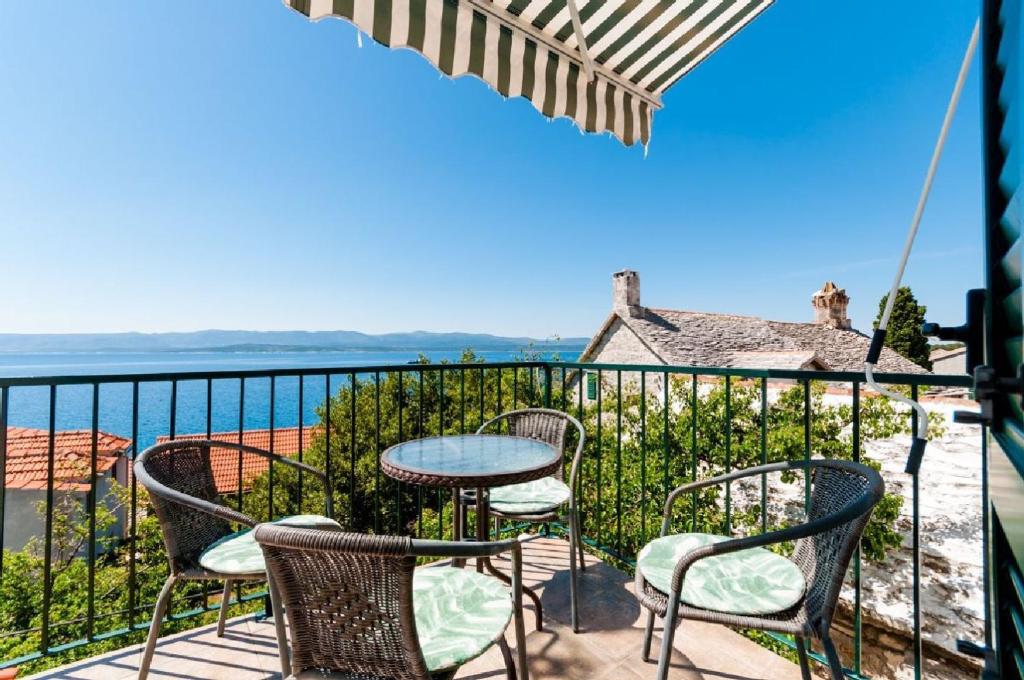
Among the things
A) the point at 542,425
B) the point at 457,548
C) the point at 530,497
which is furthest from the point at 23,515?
the point at 457,548

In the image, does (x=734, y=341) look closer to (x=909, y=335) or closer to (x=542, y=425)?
(x=909, y=335)

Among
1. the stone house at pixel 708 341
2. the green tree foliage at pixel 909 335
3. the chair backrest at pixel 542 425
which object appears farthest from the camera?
the green tree foliage at pixel 909 335

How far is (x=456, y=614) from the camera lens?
1295 mm

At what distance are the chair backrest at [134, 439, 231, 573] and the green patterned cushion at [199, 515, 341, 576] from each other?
1.6 inches

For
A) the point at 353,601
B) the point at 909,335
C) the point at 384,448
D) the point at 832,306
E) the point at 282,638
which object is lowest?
the point at 384,448

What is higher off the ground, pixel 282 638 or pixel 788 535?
pixel 788 535

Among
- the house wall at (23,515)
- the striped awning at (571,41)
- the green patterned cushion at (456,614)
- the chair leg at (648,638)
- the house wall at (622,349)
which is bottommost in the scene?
the house wall at (23,515)

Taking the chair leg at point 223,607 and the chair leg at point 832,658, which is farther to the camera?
the chair leg at point 223,607

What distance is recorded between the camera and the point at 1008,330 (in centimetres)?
66

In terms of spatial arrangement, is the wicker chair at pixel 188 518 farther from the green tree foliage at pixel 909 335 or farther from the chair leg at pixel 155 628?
the green tree foliage at pixel 909 335

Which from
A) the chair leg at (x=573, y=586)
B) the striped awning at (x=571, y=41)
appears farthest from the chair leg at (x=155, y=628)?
the striped awning at (x=571, y=41)

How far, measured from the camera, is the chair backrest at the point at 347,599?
943 millimetres

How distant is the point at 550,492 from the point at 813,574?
127 centimetres

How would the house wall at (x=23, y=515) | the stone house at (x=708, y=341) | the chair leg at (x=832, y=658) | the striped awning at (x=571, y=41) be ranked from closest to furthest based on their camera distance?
the chair leg at (x=832, y=658) → the striped awning at (x=571, y=41) → the house wall at (x=23, y=515) → the stone house at (x=708, y=341)
